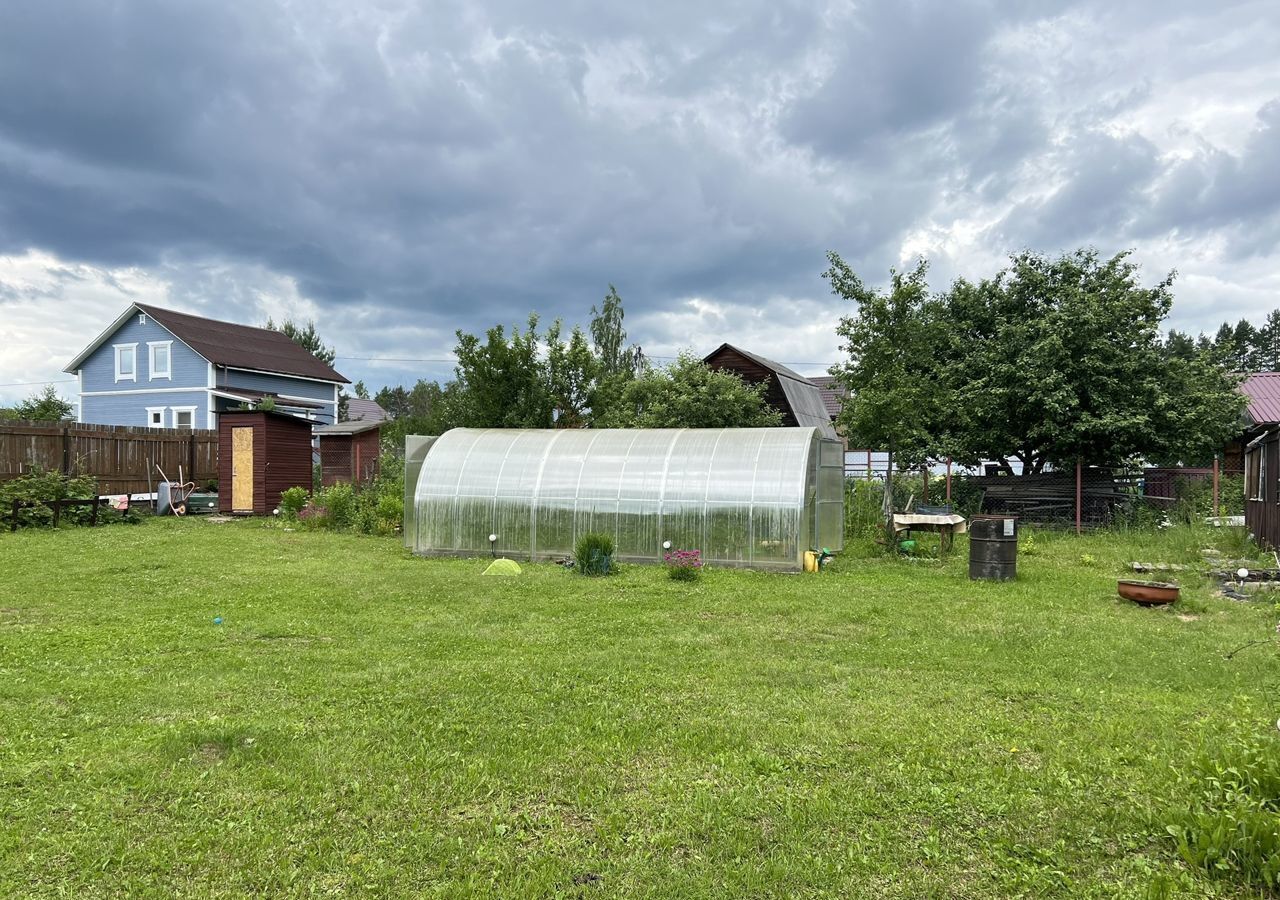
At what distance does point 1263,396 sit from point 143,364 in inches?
1590

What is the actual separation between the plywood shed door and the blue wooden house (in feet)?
27.7

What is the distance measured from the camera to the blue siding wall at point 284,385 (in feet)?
94.9

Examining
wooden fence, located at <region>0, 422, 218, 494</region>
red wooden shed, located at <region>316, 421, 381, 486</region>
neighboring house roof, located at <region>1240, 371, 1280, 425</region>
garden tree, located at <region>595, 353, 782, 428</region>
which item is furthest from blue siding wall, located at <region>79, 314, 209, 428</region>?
neighboring house roof, located at <region>1240, 371, 1280, 425</region>

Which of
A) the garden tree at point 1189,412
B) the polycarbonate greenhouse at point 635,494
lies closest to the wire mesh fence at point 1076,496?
the garden tree at point 1189,412

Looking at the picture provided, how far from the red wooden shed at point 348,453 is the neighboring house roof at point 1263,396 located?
26.7 m

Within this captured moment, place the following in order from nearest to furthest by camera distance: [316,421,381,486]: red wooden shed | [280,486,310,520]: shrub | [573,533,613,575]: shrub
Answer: [573,533,613,575]: shrub → [280,486,310,520]: shrub → [316,421,381,486]: red wooden shed

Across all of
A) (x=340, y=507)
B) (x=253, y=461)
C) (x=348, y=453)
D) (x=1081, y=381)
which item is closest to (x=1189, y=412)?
(x=1081, y=381)

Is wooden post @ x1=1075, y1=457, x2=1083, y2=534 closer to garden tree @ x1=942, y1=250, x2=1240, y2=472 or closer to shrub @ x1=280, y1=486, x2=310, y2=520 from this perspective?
garden tree @ x1=942, y1=250, x2=1240, y2=472

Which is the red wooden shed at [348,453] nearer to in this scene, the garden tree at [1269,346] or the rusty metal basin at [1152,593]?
the rusty metal basin at [1152,593]

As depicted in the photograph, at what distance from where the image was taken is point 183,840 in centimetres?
337

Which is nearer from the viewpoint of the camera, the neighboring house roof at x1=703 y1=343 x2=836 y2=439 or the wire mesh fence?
the wire mesh fence

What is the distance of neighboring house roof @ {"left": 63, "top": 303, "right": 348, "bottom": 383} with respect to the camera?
93.7 ft

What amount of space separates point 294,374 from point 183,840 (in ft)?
101

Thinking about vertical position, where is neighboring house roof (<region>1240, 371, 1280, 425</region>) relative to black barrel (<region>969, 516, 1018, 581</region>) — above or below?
above
